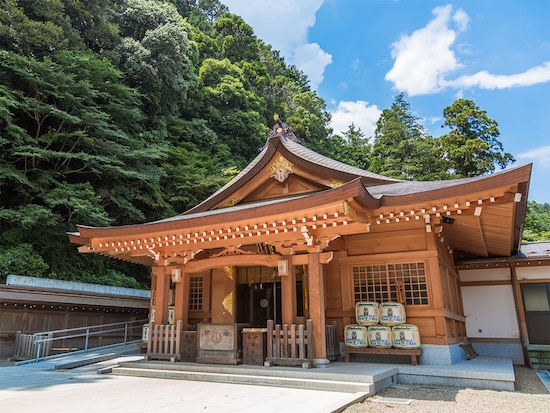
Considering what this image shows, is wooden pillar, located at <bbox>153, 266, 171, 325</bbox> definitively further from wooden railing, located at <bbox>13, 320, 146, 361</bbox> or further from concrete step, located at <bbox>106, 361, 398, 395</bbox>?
wooden railing, located at <bbox>13, 320, 146, 361</bbox>

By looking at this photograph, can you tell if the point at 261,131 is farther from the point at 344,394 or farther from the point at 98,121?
the point at 344,394

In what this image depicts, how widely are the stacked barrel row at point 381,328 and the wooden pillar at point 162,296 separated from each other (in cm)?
427

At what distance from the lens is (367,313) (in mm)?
7762

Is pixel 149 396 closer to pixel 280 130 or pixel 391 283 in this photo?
pixel 391 283

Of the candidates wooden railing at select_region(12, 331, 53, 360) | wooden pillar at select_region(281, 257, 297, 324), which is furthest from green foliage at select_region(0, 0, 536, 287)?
wooden pillar at select_region(281, 257, 297, 324)

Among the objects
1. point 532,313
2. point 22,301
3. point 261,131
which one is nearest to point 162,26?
point 261,131

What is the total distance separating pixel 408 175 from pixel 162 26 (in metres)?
20.9

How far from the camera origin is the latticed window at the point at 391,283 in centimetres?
779

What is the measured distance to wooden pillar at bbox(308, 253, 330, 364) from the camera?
695 centimetres

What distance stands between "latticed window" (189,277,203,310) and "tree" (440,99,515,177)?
79.2 feet

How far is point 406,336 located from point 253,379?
313 cm

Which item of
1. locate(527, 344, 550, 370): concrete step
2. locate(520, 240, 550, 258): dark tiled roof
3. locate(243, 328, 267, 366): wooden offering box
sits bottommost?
locate(527, 344, 550, 370): concrete step

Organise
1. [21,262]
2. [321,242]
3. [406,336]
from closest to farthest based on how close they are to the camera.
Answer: [406,336] → [321,242] → [21,262]

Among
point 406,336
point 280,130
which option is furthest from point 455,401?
point 280,130
